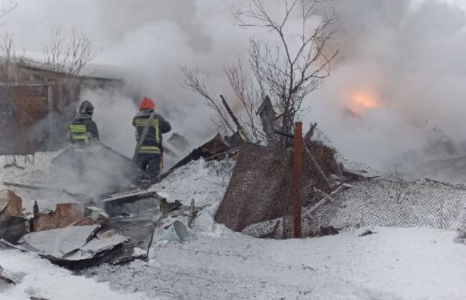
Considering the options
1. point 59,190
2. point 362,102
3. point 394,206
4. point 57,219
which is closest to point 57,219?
point 57,219

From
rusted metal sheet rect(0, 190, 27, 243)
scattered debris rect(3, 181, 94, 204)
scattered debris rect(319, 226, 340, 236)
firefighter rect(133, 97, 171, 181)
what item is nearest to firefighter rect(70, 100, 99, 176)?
scattered debris rect(3, 181, 94, 204)

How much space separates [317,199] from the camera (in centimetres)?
670

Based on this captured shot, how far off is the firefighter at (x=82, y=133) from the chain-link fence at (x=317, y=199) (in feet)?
9.82

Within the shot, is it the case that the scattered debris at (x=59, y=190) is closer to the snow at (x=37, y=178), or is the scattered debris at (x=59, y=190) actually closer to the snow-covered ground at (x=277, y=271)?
the snow at (x=37, y=178)

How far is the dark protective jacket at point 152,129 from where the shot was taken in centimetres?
856

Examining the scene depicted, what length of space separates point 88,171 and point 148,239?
291cm

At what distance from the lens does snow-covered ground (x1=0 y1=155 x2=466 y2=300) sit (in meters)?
4.56

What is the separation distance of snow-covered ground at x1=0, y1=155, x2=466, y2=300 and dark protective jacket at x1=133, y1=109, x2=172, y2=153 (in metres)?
2.93

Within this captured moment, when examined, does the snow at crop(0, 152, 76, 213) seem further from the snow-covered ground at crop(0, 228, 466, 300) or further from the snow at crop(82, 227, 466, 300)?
the snow at crop(82, 227, 466, 300)

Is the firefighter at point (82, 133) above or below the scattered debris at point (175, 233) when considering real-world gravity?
above

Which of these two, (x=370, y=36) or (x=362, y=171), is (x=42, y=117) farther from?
(x=370, y=36)

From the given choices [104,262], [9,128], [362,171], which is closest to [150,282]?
[104,262]

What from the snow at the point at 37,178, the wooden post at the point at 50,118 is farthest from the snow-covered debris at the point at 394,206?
the wooden post at the point at 50,118

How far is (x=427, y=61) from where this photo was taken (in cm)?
1346
